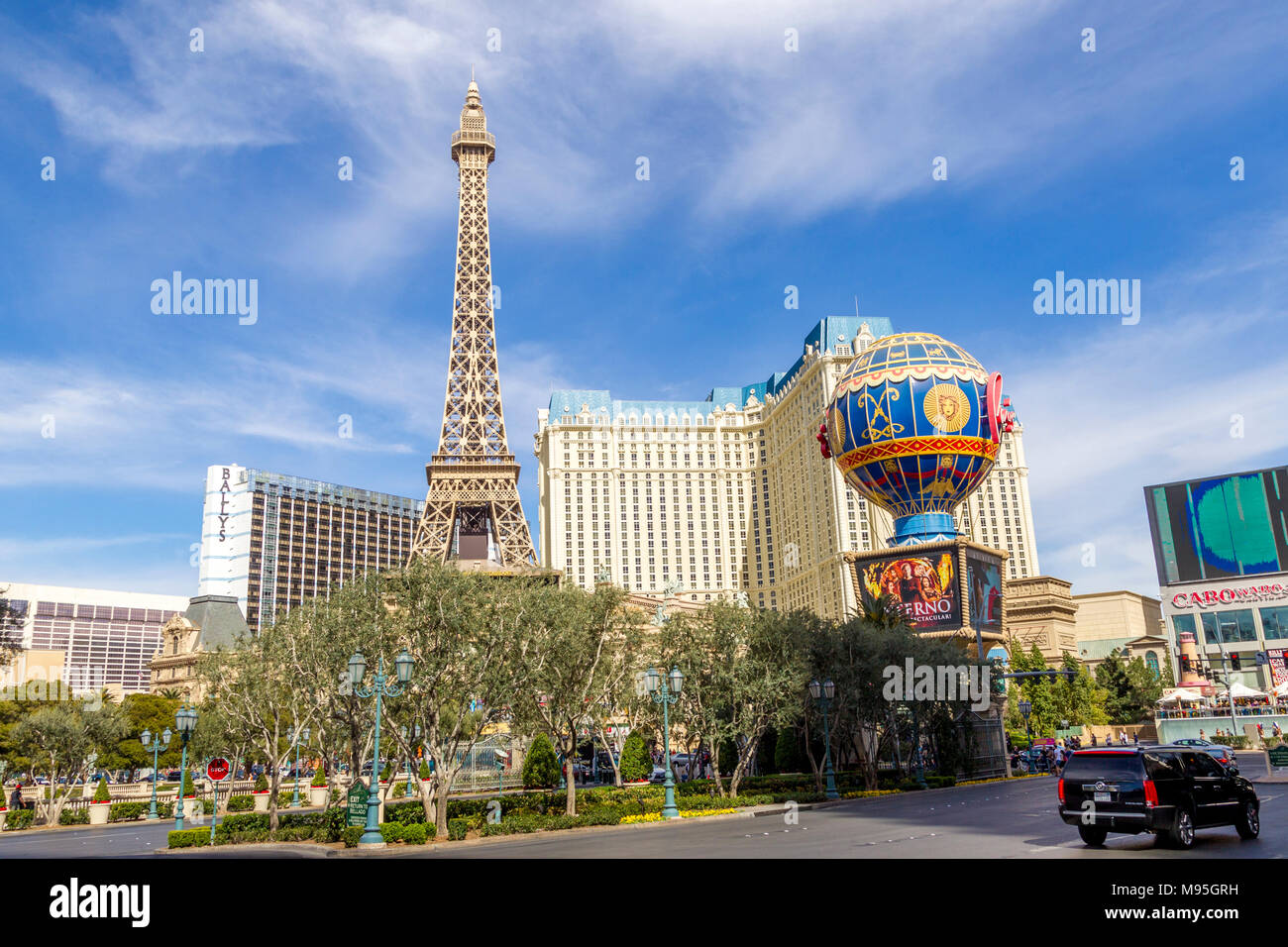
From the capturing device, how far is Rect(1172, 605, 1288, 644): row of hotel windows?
94312mm

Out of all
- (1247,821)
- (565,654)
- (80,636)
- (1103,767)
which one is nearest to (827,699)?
(565,654)

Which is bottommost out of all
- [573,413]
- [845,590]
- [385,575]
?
[385,575]

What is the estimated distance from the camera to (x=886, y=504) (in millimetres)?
67938

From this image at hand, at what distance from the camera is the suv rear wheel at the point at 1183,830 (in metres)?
15.1

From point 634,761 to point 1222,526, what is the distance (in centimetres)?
8467

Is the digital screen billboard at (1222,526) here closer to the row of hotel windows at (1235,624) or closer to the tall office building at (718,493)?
the row of hotel windows at (1235,624)

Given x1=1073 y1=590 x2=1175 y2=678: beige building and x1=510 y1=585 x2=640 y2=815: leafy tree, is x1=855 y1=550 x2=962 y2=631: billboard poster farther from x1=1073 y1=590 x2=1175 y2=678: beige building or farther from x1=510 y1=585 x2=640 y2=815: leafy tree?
x1=1073 y1=590 x2=1175 y2=678: beige building

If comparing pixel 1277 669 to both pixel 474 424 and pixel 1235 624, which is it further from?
pixel 474 424

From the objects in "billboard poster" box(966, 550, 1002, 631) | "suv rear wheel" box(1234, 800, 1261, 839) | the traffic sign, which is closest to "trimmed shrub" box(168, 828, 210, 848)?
the traffic sign
